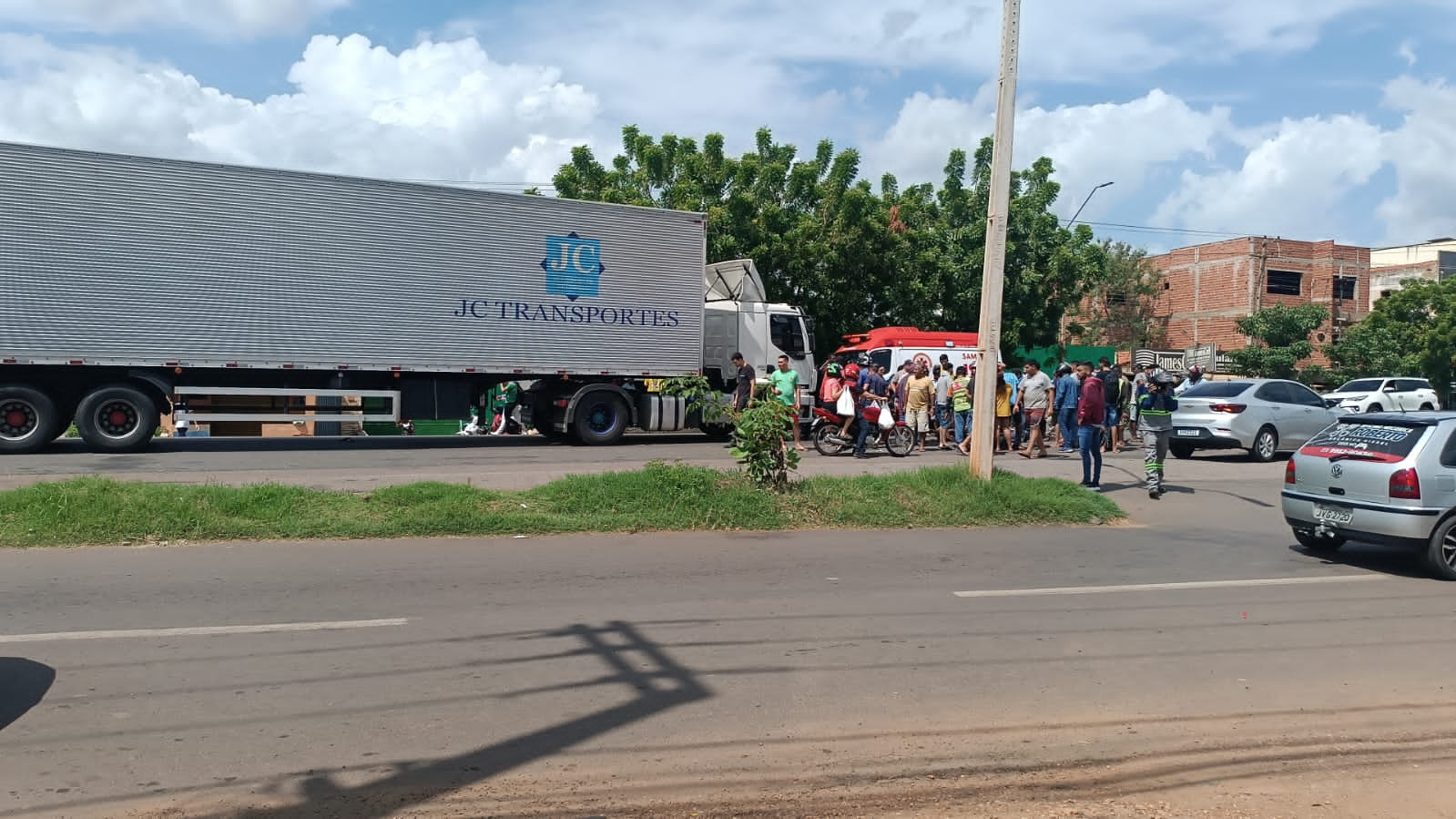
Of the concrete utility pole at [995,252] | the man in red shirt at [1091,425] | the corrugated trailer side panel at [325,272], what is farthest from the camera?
the corrugated trailer side panel at [325,272]

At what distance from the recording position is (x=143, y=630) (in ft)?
21.3

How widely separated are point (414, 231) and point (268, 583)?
11.1 m

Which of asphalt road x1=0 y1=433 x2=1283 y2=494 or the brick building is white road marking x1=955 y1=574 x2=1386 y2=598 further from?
the brick building

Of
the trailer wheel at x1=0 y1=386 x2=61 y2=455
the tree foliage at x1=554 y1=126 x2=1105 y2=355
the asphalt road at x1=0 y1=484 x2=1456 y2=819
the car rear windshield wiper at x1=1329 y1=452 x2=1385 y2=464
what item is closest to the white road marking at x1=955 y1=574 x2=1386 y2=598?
the asphalt road at x1=0 y1=484 x2=1456 y2=819

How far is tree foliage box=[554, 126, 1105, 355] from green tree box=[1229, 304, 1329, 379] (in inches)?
377

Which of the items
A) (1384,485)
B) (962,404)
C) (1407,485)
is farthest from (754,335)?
(1407,485)

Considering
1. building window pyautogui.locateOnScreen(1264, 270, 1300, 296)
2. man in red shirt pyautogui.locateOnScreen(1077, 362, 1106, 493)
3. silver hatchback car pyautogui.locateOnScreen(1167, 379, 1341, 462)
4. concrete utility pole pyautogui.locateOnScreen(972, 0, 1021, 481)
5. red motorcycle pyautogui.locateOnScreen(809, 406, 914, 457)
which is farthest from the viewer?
building window pyautogui.locateOnScreen(1264, 270, 1300, 296)

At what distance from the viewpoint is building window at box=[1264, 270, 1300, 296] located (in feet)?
143

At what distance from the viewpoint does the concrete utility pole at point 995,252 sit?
1188 cm

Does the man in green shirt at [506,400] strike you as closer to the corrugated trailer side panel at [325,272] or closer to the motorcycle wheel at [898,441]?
the corrugated trailer side panel at [325,272]

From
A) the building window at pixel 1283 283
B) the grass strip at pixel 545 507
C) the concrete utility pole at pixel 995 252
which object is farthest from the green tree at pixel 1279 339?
the concrete utility pole at pixel 995 252

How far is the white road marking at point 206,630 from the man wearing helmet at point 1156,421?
10.0 m

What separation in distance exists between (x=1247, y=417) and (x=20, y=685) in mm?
18499

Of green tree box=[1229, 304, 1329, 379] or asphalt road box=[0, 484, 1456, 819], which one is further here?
green tree box=[1229, 304, 1329, 379]
